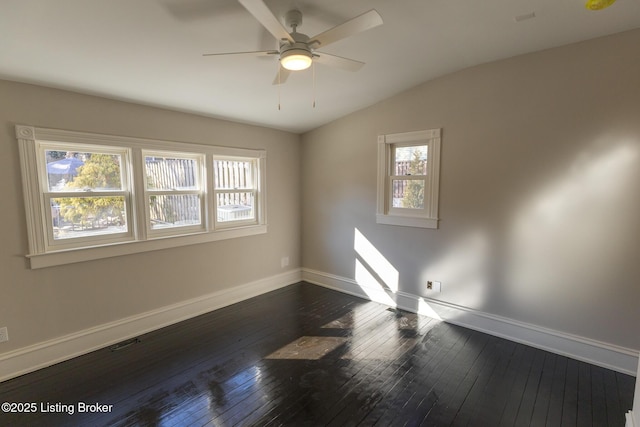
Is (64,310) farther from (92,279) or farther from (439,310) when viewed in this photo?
(439,310)

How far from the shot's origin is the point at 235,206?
426 cm

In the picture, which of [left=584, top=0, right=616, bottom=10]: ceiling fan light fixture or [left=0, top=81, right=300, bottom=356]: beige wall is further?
[left=0, top=81, right=300, bottom=356]: beige wall

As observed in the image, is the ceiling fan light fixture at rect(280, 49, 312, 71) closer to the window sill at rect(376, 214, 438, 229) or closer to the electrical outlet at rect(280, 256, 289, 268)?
the window sill at rect(376, 214, 438, 229)

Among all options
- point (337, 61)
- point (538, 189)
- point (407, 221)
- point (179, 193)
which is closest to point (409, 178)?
point (407, 221)

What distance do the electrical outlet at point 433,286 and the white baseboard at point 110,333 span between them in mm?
2366

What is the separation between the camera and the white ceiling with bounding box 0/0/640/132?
6.23ft

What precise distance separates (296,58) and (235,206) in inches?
106

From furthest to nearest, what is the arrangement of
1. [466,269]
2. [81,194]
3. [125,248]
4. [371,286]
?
[371,286] < [466,269] < [125,248] < [81,194]

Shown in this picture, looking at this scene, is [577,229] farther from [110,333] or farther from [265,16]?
[110,333]

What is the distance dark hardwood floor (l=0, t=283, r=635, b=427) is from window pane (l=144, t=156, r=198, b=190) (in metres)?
1.65

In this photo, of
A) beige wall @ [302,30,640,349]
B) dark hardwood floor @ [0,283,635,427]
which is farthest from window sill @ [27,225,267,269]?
beige wall @ [302,30,640,349]

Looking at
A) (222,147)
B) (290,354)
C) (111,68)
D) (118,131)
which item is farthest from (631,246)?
(118,131)

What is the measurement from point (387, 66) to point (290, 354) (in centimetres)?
298

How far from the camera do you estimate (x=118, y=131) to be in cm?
302
